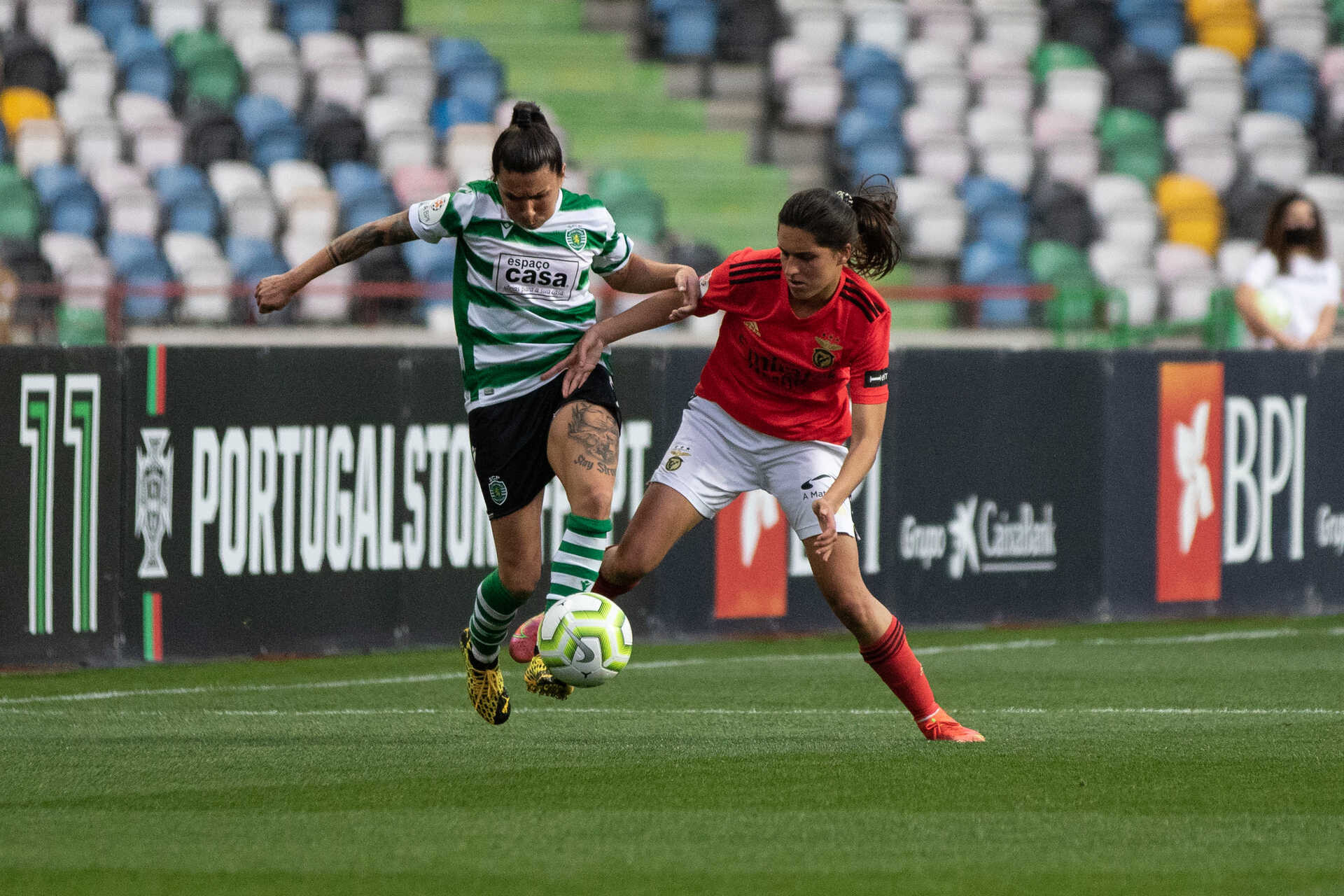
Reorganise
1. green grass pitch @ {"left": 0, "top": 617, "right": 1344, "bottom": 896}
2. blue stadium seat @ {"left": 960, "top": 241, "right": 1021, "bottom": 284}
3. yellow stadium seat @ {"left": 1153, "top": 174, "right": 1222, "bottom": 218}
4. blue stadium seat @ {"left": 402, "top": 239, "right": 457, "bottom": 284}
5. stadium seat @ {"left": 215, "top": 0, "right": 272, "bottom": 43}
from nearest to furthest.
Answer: green grass pitch @ {"left": 0, "top": 617, "right": 1344, "bottom": 896}
blue stadium seat @ {"left": 402, "top": 239, "right": 457, "bottom": 284}
stadium seat @ {"left": 215, "top": 0, "right": 272, "bottom": 43}
blue stadium seat @ {"left": 960, "top": 241, "right": 1021, "bottom": 284}
yellow stadium seat @ {"left": 1153, "top": 174, "right": 1222, "bottom": 218}

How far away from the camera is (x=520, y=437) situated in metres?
7.16

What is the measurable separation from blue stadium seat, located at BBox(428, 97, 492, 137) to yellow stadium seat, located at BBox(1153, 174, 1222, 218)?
6.75 meters

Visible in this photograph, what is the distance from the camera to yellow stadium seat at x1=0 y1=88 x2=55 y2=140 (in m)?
16.3

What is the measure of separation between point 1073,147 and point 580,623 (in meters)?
14.4

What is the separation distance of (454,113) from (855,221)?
11.8 m

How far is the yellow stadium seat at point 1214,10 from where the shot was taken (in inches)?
871

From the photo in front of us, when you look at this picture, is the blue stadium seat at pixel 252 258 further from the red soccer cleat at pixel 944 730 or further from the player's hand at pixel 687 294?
the red soccer cleat at pixel 944 730

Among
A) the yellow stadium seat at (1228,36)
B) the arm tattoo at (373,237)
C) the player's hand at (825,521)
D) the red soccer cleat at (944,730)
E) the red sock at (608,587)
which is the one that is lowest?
the red soccer cleat at (944,730)

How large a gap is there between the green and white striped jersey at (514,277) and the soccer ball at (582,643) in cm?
91

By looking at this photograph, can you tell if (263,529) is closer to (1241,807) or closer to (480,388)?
(480,388)

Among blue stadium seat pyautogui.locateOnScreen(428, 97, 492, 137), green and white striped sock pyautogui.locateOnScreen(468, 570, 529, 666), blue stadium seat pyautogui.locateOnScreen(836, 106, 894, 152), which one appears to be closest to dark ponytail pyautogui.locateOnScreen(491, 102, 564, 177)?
green and white striped sock pyautogui.locateOnScreen(468, 570, 529, 666)

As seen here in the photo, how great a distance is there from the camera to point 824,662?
10398 millimetres

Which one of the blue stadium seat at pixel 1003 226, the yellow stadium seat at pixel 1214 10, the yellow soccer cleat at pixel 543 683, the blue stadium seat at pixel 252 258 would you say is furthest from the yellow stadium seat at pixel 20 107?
the yellow stadium seat at pixel 1214 10

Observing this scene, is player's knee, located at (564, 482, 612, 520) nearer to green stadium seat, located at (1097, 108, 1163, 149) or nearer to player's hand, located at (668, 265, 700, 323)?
player's hand, located at (668, 265, 700, 323)
